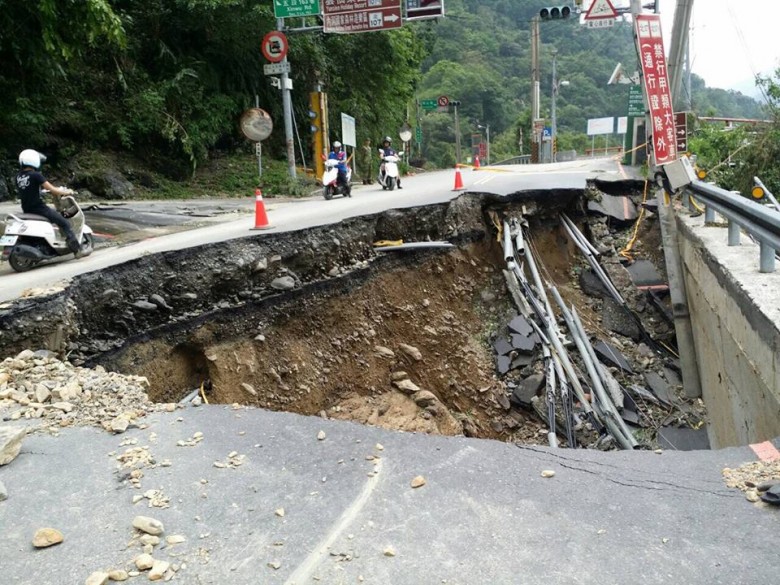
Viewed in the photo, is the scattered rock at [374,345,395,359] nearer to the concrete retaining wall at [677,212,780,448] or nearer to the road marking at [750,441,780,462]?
the concrete retaining wall at [677,212,780,448]

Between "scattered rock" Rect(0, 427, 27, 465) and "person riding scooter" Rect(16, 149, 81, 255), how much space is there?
4.43 meters

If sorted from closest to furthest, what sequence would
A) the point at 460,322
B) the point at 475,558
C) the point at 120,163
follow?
the point at 475,558 → the point at 460,322 → the point at 120,163

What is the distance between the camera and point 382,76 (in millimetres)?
23453

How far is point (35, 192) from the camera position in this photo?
7109mm

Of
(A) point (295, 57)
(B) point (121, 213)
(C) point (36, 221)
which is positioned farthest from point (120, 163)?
(C) point (36, 221)

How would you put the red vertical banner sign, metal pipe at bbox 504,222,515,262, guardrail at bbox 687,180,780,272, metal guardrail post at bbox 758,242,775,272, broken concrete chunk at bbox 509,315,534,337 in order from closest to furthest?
guardrail at bbox 687,180,780,272 < metal guardrail post at bbox 758,242,775,272 < the red vertical banner sign < broken concrete chunk at bbox 509,315,534,337 < metal pipe at bbox 504,222,515,262

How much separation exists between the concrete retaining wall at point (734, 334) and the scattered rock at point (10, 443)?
4451 mm

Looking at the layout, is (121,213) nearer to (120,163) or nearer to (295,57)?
(120,163)

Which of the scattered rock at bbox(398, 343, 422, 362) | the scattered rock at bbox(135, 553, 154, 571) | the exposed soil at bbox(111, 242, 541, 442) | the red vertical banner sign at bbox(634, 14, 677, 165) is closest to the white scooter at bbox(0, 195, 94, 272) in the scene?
the exposed soil at bbox(111, 242, 541, 442)

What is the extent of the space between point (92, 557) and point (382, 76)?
908 inches

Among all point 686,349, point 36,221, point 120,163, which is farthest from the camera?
point 120,163

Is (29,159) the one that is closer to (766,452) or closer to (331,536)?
(331,536)

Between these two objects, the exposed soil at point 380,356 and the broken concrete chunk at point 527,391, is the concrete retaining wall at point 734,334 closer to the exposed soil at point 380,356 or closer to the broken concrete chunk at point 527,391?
the broken concrete chunk at point 527,391

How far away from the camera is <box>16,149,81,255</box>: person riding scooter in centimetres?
700
